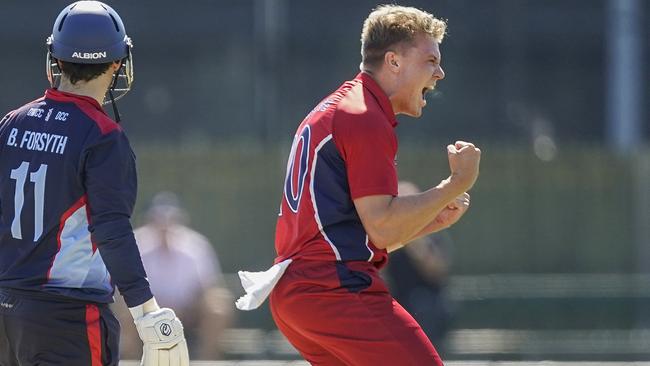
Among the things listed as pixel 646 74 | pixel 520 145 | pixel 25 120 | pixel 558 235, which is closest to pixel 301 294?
pixel 25 120

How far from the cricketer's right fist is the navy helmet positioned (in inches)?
46.1

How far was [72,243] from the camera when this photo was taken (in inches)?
164

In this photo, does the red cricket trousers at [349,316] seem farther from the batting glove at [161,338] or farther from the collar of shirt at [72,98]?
the collar of shirt at [72,98]

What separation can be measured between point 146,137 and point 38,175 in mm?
13045

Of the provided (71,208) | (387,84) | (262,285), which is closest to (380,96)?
(387,84)

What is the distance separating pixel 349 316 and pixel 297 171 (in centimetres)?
55

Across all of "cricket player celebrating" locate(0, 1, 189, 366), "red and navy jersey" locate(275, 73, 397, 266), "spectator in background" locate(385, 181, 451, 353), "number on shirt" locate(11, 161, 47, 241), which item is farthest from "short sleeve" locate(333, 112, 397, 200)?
"spectator in background" locate(385, 181, 451, 353)

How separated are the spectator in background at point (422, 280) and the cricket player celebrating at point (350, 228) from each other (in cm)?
609

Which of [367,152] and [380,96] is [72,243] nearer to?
[367,152]

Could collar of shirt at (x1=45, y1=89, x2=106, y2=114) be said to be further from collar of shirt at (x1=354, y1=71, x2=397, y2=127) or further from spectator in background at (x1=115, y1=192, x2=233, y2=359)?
spectator in background at (x1=115, y1=192, x2=233, y2=359)

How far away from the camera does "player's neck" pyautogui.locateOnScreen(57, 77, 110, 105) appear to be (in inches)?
169

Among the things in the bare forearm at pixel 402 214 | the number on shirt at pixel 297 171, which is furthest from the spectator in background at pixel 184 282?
the bare forearm at pixel 402 214

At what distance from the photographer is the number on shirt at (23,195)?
4129mm

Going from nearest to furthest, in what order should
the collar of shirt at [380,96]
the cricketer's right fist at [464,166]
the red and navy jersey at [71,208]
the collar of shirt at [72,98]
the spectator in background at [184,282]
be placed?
the red and navy jersey at [71,208]
the collar of shirt at [72,98]
the cricketer's right fist at [464,166]
the collar of shirt at [380,96]
the spectator in background at [184,282]
